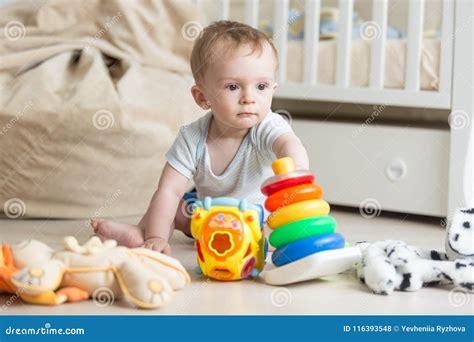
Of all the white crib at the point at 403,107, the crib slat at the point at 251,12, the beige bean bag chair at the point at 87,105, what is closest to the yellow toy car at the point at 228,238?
the beige bean bag chair at the point at 87,105

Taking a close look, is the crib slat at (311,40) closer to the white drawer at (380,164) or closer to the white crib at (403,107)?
the white crib at (403,107)

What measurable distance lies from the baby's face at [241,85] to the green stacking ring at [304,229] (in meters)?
0.28

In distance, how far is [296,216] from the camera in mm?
1363

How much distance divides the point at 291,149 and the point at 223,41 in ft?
0.76

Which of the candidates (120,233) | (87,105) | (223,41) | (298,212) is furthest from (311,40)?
(298,212)

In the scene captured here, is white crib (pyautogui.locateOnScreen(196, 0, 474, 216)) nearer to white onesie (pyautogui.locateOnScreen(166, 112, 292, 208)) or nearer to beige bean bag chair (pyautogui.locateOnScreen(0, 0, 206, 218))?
beige bean bag chair (pyautogui.locateOnScreen(0, 0, 206, 218))

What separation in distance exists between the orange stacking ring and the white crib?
29.4 inches

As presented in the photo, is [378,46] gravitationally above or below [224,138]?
above

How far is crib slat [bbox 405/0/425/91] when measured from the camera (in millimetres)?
2102

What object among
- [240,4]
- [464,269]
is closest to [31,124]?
[464,269]

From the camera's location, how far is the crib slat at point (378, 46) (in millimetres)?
2148

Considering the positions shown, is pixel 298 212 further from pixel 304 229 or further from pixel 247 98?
pixel 247 98

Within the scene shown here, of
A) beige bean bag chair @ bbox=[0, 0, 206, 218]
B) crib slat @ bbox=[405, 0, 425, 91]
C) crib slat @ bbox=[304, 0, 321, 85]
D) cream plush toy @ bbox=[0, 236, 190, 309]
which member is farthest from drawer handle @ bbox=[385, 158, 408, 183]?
cream plush toy @ bbox=[0, 236, 190, 309]

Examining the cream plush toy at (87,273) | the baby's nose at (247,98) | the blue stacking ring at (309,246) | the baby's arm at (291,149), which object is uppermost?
the baby's nose at (247,98)
